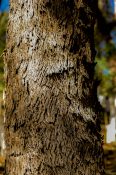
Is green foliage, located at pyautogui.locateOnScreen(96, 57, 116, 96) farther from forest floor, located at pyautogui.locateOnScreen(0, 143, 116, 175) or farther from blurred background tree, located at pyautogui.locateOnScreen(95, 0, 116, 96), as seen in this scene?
forest floor, located at pyautogui.locateOnScreen(0, 143, 116, 175)

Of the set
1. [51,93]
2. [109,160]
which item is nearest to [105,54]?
[109,160]

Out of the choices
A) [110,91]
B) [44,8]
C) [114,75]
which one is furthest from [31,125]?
[110,91]

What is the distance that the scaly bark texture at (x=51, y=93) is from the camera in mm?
2383

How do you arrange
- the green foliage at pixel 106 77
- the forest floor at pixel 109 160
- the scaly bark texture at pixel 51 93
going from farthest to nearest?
the green foliage at pixel 106 77 < the forest floor at pixel 109 160 < the scaly bark texture at pixel 51 93

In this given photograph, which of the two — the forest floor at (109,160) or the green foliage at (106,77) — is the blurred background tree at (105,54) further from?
the forest floor at (109,160)

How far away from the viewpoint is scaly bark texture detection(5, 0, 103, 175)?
2.38 m

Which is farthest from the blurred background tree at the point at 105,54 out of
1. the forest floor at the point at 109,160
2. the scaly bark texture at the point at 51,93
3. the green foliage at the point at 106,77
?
the scaly bark texture at the point at 51,93

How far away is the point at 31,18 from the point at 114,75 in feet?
28.0

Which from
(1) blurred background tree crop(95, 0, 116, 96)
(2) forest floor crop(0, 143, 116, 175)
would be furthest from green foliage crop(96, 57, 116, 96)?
(2) forest floor crop(0, 143, 116, 175)

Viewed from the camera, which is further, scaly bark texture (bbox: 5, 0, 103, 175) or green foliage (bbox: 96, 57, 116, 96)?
green foliage (bbox: 96, 57, 116, 96)

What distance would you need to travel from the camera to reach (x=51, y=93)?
2.42m

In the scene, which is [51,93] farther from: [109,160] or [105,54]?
[105,54]

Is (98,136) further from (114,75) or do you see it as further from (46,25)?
(114,75)

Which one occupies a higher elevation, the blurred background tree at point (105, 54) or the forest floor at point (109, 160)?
the blurred background tree at point (105, 54)
